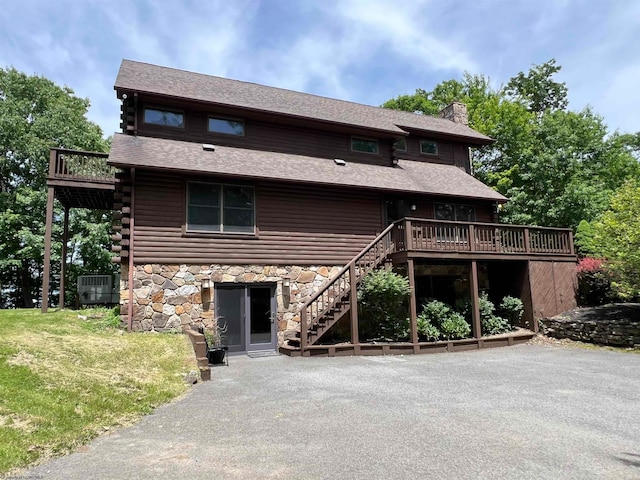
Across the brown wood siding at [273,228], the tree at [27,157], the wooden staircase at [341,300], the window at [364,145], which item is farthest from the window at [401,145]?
the tree at [27,157]

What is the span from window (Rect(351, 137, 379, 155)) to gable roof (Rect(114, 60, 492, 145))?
63 centimetres

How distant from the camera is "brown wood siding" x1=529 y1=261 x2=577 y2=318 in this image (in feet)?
46.7

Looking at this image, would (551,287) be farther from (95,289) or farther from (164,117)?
(95,289)

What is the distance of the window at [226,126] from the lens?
46.1 ft

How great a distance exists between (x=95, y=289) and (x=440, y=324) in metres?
13.4

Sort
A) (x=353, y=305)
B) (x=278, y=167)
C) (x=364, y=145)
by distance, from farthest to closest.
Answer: (x=364, y=145), (x=278, y=167), (x=353, y=305)

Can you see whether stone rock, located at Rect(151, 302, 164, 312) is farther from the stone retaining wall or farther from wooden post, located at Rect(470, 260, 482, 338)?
the stone retaining wall

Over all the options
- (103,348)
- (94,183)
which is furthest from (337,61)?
(103,348)

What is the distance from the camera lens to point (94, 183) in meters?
13.6

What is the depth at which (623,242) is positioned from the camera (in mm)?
12742

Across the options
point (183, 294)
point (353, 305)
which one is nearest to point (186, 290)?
point (183, 294)

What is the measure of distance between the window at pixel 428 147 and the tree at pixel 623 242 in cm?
728

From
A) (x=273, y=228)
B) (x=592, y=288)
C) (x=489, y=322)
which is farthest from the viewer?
(x=592, y=288)

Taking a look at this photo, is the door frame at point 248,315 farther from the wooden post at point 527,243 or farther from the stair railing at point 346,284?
the wooden post at point 527,243
